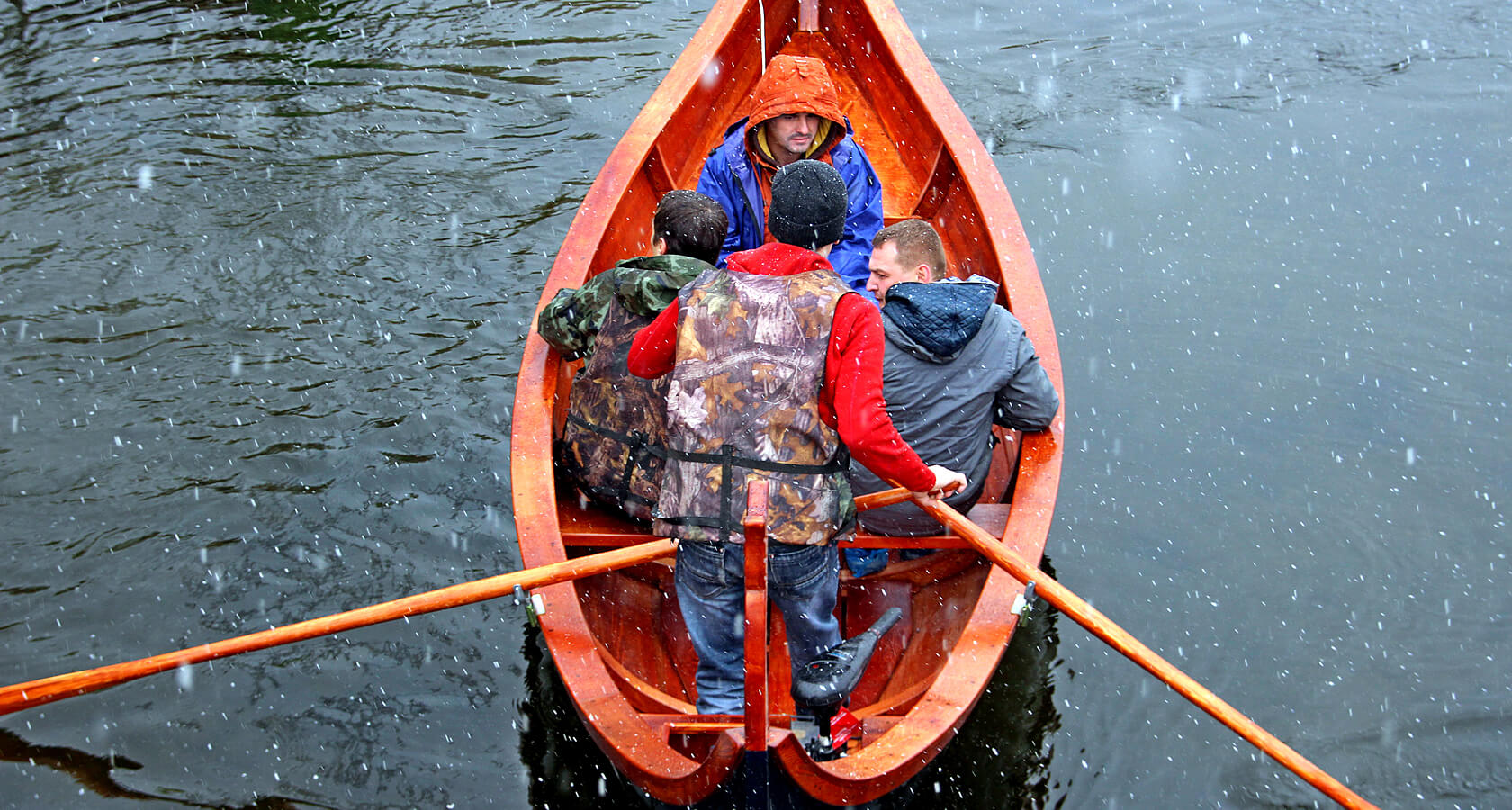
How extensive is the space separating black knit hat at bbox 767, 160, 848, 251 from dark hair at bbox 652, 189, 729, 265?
35.5 inches

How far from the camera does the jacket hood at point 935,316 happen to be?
3637 millimetres

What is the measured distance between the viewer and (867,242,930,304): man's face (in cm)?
388

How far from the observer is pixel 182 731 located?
4.27 metres

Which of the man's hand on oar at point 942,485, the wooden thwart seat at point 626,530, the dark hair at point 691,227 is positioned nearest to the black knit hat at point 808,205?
the man's hand on oar at point 942,485

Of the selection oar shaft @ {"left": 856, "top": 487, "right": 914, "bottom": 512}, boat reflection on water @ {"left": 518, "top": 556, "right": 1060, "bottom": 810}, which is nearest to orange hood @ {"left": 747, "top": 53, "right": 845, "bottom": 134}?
oar shaft @ {"left": 856, "top": 487, "right": 914, "bottom": 512}

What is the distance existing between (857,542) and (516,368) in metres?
2.81

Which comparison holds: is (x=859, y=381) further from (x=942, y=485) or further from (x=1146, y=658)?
(x=1146, y=658)

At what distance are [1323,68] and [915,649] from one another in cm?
701

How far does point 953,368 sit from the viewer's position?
3.72 m

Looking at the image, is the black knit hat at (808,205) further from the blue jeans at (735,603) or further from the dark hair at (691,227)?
the dark hair at (691,227)

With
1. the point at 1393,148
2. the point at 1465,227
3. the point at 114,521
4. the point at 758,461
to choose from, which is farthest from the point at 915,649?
the point at 1393,148

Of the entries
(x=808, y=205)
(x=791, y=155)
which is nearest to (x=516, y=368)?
(x=791, y=155)

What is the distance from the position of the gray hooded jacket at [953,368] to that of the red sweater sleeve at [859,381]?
0.93 metres

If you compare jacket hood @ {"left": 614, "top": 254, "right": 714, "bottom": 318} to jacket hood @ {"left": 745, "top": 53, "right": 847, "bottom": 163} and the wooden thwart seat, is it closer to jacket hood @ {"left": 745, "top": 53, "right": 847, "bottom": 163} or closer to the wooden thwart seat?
the wooden thwart seat
